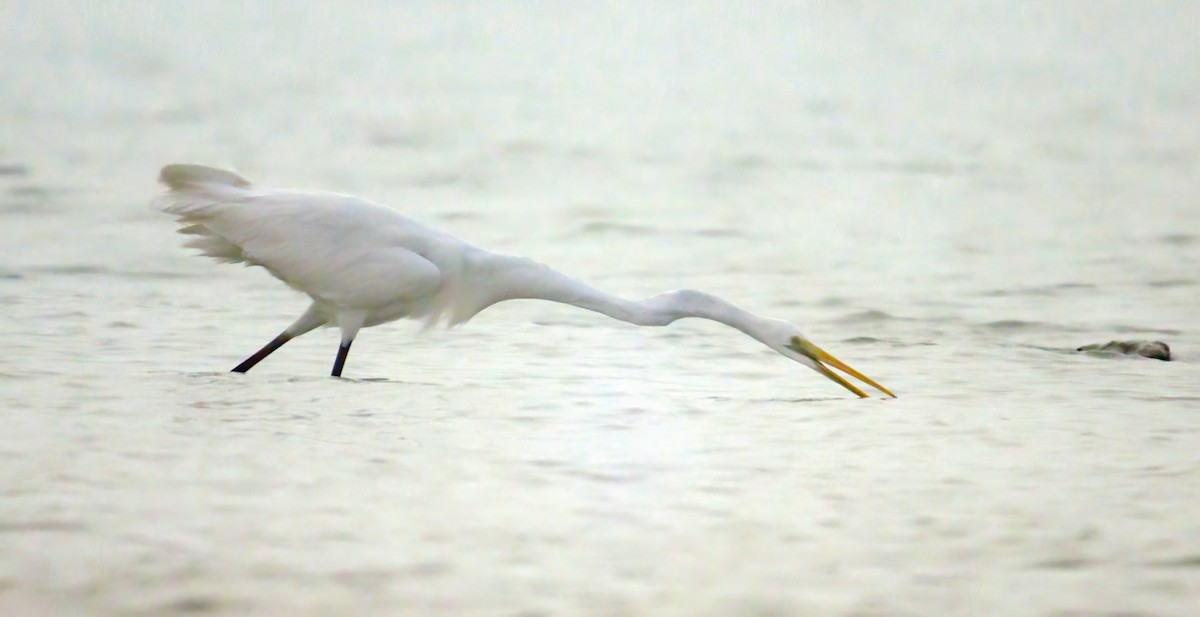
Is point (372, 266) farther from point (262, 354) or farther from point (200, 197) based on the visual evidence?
point (200, 197)

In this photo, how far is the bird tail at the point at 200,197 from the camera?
769cm

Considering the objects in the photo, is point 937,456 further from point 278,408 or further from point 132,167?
point 132,167

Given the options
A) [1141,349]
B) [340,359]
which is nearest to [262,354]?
[340,359]

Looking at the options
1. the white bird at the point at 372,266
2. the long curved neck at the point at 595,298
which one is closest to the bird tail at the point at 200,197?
the white bird at the point at 372,266

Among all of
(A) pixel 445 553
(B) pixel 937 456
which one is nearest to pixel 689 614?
(A) pixel 445 553

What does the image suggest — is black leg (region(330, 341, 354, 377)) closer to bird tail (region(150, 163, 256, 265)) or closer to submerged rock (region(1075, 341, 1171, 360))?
bird tail (region(150, 163, 256, 265))

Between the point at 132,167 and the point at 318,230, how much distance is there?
8.97m

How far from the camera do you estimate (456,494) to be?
5.32 meters

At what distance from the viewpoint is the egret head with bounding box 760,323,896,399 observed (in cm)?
748

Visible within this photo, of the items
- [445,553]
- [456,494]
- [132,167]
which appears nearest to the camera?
[445,553]

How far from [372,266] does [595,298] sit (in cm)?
101

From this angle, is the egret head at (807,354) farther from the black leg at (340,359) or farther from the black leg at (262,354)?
the black leg at (262,354)

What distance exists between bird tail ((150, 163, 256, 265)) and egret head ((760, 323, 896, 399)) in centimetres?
245

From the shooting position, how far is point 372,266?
7.57 meters
